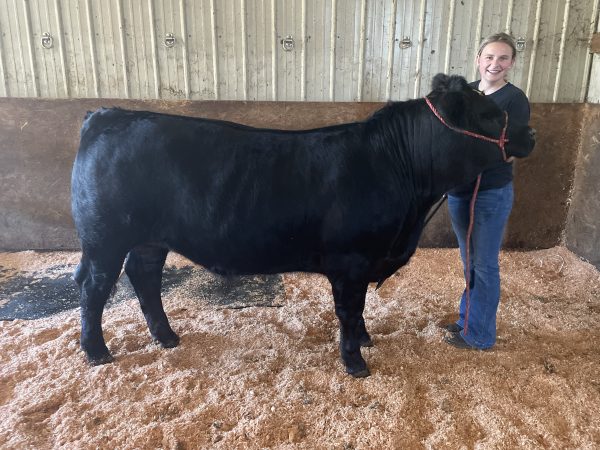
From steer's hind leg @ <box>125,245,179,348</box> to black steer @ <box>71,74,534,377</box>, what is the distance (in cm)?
27

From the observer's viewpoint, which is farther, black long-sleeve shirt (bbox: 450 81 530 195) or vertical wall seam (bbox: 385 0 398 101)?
vertical wall seam (bbox: 385 0 398 101)

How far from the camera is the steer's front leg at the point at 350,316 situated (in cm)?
311

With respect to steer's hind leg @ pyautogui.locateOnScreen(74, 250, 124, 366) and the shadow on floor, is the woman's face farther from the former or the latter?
steer's hind leg @ pyautogui.locateOnScreen(74, 250, 124, 366)

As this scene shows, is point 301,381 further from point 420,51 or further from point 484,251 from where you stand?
point 420,51

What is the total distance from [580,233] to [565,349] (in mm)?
2323

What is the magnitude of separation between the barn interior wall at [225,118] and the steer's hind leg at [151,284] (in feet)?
7.58

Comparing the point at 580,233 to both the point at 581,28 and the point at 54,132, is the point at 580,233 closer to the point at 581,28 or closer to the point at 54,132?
the point at 581,28

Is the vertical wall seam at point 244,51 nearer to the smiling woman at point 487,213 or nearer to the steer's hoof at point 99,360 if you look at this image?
the smiling woman at point 487,213

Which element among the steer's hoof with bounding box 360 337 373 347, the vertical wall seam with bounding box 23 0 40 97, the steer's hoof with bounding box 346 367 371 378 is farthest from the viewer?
the vertical wall seam with bounding box 23 0 40 97

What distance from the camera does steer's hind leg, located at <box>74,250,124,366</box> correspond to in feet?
10.6

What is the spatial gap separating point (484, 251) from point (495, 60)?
4.15 ft

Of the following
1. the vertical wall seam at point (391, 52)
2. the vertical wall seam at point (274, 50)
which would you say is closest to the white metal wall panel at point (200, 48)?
the vertical wall seam at point (274, 50)

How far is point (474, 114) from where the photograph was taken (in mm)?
2961

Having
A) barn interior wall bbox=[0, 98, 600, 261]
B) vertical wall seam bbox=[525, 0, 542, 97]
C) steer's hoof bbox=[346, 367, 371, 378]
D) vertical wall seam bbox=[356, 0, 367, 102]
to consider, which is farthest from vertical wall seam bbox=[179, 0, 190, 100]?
vertical wall seam bbox=[525, 0, 542, 97]
